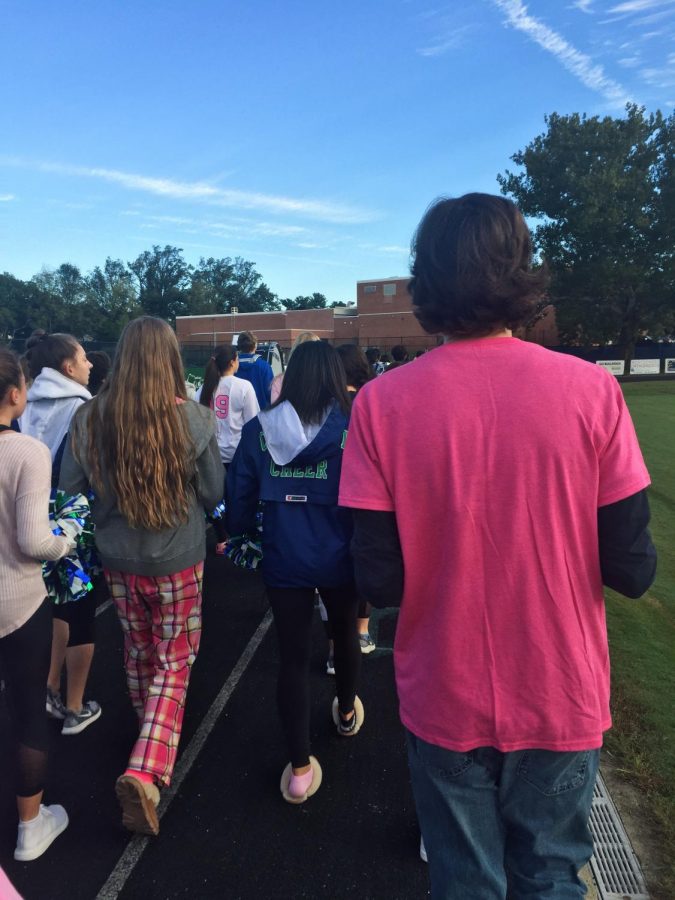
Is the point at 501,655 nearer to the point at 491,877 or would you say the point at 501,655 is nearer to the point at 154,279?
the point at 491,877

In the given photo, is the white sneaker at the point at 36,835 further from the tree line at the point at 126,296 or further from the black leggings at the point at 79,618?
the tree line at the point at 126,296

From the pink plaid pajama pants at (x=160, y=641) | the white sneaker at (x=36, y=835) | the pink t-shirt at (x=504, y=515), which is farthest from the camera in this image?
the pink plaid pajama pants at (x=160, y=641)

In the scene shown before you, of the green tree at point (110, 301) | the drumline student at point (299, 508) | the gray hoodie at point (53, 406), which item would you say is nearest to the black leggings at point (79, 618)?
the gray hoodie at point (53, 406)

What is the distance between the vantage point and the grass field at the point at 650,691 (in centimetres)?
262

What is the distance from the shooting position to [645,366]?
39.2 m

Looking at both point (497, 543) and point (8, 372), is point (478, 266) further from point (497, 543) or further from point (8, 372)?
point (8, 372)

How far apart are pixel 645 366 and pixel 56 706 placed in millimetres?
42991

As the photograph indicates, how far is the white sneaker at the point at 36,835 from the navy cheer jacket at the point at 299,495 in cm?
138

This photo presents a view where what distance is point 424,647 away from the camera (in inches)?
51.8

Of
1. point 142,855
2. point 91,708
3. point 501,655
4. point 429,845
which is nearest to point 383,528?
point 501,655

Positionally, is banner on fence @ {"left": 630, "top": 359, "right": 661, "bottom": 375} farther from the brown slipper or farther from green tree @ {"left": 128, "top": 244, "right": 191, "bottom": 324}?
green tree @ {"left": 128, "top": 244, "right": 191, "bottom": 324}

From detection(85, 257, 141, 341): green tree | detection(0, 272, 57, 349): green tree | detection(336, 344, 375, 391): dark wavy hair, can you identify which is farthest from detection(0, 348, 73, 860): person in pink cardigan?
detection(0, 272, 57, 349): green tree

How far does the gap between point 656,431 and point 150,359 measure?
14679 mm

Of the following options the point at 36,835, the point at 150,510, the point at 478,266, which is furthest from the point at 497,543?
the point at 36,835
